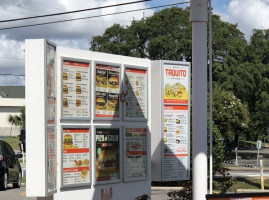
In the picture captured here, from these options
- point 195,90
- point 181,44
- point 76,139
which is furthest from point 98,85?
point 181,44

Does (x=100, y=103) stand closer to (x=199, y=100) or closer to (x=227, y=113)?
(x=199, y=100)

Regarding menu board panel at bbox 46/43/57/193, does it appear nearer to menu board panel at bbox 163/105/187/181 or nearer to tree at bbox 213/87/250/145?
menu board panel at bbox 163/105/187/181

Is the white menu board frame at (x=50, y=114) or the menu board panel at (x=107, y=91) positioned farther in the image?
the menu board panel at (x=107, y=91)

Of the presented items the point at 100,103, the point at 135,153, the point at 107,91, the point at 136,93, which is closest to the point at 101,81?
the point at 107,91

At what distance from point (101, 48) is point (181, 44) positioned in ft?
26.1

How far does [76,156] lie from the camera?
10.1m

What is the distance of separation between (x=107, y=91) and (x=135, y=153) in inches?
52.7

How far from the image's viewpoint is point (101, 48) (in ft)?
184

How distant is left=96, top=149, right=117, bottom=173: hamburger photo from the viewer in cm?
1061

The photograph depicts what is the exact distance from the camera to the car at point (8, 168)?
68.1 ft

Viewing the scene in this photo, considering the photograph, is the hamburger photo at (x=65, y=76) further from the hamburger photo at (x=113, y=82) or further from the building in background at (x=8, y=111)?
the building in background at (x=8, y=111)

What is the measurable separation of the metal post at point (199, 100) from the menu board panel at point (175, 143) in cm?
A: 183

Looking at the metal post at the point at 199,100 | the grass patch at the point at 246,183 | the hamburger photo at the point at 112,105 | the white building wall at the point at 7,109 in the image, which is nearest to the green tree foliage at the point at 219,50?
the grass patch at the point at 246,183

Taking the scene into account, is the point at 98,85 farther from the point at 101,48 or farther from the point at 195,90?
the point at 101,48
